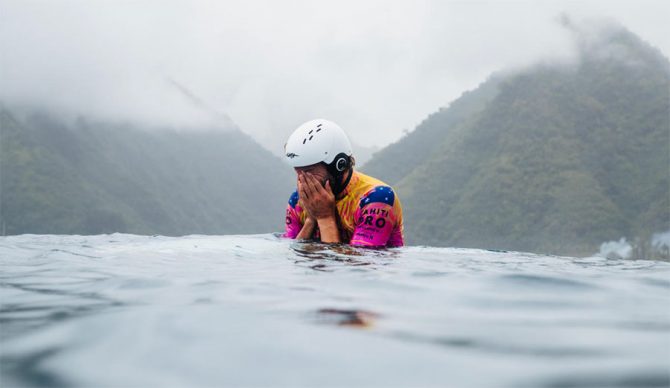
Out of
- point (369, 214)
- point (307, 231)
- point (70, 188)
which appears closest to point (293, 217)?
point (307, 231)

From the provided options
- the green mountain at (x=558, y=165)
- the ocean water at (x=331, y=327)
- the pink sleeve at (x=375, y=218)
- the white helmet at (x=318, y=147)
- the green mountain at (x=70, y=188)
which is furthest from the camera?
the green mountain at (x=70, y=188)

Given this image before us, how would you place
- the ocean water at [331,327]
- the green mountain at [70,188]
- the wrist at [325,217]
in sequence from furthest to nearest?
the green mountain at [70,188]
the wrist at [325,217]
the ocean water at [331,327]

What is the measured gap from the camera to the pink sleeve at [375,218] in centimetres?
689

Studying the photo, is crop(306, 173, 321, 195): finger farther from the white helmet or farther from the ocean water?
the ocean water

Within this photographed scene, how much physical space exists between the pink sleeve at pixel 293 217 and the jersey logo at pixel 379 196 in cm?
145

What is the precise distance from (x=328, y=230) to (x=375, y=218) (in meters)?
0.65

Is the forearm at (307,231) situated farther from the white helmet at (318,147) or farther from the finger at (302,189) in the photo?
the white helmet at (318,147)

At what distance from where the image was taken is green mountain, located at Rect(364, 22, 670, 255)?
120 meters

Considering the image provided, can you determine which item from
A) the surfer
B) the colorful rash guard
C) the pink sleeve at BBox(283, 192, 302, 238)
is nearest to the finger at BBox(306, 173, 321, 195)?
the surfer

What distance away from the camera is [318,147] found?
743 centimetres

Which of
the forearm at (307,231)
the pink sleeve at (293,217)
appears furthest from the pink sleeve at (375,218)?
the pink sleeve at (293,217)

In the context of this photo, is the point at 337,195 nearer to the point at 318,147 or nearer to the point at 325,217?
the point at 325,217

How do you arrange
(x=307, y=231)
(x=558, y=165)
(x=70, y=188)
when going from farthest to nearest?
1. (x=70, y=188)
2. (x=558, y=165)
3. (x=307, y=231)

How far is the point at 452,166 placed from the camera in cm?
14325
